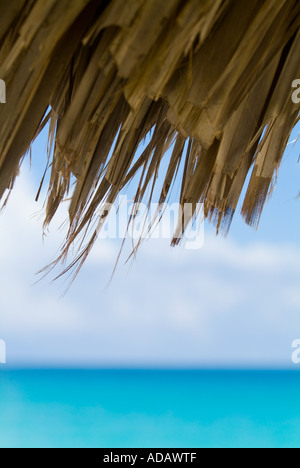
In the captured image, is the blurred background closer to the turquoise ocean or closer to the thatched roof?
the turquoise ocean

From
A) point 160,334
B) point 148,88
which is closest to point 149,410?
point 160,334

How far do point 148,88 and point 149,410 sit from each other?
12.2m

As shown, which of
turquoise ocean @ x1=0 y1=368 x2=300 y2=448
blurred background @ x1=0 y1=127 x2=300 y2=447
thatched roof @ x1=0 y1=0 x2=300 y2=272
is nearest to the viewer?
thatched roof @ x1=0 y1=0 x2=300 y2=272

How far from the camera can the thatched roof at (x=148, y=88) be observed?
0.66 metres

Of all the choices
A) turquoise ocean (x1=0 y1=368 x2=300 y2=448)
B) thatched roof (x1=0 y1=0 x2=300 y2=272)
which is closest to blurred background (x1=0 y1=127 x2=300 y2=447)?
turquoise ocean (x1=0 y1=368 x2=300 y2=448)

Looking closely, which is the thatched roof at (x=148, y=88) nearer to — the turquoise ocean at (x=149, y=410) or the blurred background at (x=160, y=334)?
the turquoise ocean at (x=149, y=410)

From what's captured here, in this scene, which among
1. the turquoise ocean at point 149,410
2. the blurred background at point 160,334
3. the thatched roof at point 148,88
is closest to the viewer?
the thatched roof at point 148,88

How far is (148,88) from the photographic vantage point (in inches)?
26.2

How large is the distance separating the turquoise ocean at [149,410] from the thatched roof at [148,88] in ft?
30.5

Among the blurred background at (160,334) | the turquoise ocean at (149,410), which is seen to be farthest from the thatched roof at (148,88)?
the blurred background at (160,334)

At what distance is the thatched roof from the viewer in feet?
2.15

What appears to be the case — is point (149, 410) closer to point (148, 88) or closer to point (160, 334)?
point (160, 334)

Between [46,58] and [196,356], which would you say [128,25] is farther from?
[196,356]

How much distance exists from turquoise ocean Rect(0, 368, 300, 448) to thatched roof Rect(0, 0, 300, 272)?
9286 millimetres
